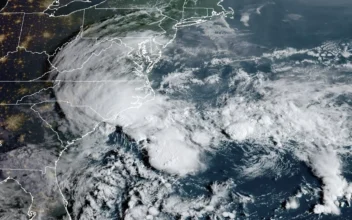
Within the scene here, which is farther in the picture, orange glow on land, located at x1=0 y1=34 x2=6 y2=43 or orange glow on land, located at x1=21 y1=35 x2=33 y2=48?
orange glow on land, located at x1=0 y1=34 x2=6 y2=43

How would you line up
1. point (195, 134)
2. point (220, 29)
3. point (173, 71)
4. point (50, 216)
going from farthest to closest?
point (220, 29), point (173, 71), point (195, 134), point (50, 216)

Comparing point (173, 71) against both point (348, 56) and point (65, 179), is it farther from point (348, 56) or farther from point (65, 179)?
point (348, 56)

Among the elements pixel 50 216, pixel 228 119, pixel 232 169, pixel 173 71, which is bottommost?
pixel 50 216

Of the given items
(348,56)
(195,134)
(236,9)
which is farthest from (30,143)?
(348,56)

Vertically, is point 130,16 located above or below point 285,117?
above

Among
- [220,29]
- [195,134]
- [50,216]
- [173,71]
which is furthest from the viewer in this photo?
[220,29]

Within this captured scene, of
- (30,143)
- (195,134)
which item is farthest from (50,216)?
(195,134)

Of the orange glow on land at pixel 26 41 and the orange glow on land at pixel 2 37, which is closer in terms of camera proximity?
the orange glow on land at pixel 26 41

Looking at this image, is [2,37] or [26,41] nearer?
[26,41]

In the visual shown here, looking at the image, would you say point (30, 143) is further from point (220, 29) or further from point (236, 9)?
point (236, 9)

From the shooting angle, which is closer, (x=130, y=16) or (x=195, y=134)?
(x=195, y=134)
